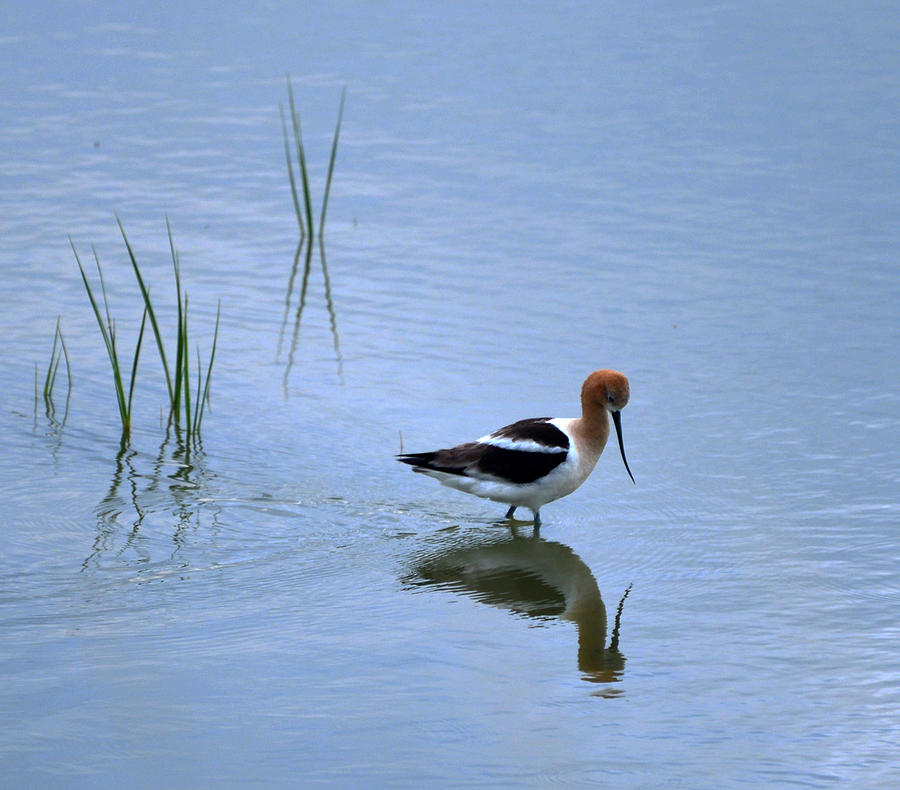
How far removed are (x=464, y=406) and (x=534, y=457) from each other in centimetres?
145

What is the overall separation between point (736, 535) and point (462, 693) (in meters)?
2.23

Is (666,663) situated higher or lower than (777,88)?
lower

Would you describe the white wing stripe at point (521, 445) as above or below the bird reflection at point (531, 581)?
above

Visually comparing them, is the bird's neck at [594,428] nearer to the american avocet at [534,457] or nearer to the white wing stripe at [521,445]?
the american avocet at [534,457]

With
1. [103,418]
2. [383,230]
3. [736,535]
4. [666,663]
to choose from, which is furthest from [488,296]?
[666,663]

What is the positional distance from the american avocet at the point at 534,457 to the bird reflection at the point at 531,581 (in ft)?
0.93

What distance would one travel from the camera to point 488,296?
1057cm

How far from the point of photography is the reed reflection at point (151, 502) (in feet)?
22.6

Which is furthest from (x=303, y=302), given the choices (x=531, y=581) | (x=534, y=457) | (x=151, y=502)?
(x=531, y=581)

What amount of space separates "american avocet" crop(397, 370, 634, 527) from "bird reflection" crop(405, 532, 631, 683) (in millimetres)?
283

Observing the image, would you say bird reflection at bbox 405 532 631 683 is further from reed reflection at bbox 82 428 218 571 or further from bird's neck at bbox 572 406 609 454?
reed reflection at bbox 82 428 218 571

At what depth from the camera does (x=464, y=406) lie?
346 inches

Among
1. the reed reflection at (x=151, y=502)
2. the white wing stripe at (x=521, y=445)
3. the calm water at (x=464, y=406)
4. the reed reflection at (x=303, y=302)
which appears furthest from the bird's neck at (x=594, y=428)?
the reed reflection at (x=303, y=302)

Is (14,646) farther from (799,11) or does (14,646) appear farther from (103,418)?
(799,11)
